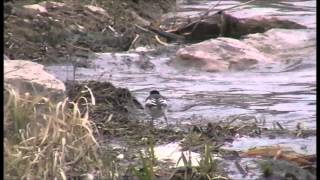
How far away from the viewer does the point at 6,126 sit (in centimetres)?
446

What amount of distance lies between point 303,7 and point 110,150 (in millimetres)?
7666

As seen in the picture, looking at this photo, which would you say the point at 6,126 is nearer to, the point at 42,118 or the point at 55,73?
the point at 42,118

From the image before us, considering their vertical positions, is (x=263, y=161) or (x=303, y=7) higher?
(x=303, y=7)

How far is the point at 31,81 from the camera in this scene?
5383 millimetres

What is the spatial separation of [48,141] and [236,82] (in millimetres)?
3801

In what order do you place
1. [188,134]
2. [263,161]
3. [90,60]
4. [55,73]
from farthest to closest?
[90,60] < [55,73] < [188,134] < [263,161]

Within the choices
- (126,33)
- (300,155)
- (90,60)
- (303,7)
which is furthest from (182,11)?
(300,155)

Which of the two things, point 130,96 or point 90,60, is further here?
point 90,60

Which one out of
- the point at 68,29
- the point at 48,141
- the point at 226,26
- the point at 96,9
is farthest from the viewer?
the point at 226,26

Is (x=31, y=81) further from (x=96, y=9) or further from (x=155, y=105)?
(x=96, y=9)

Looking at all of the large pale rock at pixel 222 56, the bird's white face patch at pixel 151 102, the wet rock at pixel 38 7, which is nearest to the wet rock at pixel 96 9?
the wet rock at pixel 38 7

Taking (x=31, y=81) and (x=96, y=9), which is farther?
(x=96, y=9)

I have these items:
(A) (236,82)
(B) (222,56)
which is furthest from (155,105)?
(B) (222,56)

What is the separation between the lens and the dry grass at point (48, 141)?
4391 millimetres
